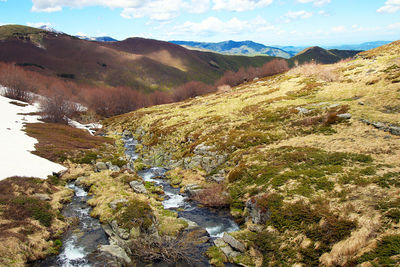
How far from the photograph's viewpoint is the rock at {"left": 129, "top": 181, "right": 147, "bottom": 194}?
1079 inches

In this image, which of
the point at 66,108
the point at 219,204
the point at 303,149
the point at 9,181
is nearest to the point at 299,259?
the point at 219,204

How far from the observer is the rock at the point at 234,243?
17.1m

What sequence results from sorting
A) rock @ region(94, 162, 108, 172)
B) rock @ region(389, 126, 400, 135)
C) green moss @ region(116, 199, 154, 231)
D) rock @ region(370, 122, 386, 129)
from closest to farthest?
green moss @ region(116, 199, 154, 231) < rock @ region(389, 126, 400, 135) < rock @ region(370, 122, 386, 129) < rock @ region(94, 162, 108, 172)

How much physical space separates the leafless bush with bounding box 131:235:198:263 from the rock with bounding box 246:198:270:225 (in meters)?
5.65

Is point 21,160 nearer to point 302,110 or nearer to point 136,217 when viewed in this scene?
point 136,217

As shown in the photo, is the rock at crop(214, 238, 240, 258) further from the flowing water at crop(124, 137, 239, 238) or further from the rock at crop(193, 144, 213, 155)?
the rock at crop(193, 144, 213, 155)

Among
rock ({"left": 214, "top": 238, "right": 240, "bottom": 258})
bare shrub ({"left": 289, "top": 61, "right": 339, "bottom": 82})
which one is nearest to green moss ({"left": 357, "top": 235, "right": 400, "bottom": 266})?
rock ({"left": 214, "top": 238, "right": 240, "bottom": 258})

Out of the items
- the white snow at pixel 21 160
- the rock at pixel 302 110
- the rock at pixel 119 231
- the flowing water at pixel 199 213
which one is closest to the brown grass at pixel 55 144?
the white snow at pixel 21 160

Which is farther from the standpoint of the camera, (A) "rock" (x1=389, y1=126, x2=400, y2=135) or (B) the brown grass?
(B) the brown grass

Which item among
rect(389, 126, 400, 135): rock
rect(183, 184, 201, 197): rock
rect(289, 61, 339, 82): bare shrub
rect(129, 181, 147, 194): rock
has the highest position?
rect(289, 61, 339, 82): bare shrub

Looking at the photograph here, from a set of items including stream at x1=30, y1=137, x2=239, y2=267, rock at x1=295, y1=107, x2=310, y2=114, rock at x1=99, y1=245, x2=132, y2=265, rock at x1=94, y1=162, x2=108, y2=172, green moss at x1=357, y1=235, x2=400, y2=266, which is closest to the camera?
green moss at x1=357, y1=235, x2=400, y2=266

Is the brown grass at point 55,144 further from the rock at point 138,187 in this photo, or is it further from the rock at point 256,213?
the rock at point 256,213

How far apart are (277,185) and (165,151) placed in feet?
88.6

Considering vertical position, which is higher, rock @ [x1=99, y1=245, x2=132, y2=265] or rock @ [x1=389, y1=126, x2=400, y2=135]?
rock @ [x1=389, y1=126, x2=400, y2=135]
